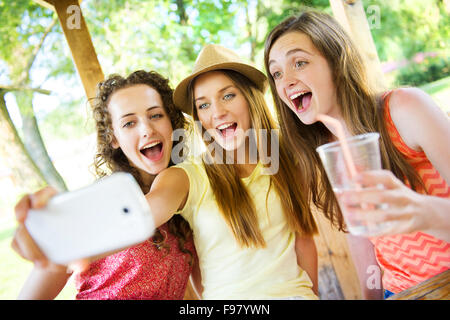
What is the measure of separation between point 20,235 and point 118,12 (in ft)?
15.7

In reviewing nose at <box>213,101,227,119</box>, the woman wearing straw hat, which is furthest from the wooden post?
nose at <box>213,101,227,119</box>

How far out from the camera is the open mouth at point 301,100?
1513 millimetres

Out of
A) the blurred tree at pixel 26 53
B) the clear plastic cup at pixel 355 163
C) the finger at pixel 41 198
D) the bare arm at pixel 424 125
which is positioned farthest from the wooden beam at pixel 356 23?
the blurred tree at pixel 26 53

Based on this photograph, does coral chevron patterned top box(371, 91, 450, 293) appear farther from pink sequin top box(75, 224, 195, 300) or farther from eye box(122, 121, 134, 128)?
eye box(122, 121, 134, 128)

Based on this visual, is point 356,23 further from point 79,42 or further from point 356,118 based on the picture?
point 79,42

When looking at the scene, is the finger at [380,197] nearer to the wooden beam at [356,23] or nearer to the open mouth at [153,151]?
the open mouth at [153,151]

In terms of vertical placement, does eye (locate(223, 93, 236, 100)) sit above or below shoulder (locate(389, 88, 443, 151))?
above

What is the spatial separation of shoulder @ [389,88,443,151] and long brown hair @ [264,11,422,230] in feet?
0.21

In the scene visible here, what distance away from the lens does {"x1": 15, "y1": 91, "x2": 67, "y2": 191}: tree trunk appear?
3.24 metres

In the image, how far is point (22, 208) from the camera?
90 centimetres

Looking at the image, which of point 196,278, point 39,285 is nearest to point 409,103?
point 196,278

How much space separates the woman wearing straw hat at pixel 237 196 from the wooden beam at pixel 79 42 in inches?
27.8

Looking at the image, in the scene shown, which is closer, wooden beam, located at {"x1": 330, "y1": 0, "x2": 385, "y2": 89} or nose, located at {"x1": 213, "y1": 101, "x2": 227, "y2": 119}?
nose, located at {"x1": 213, "y1": 101, "x2": 227, "y2": 119}

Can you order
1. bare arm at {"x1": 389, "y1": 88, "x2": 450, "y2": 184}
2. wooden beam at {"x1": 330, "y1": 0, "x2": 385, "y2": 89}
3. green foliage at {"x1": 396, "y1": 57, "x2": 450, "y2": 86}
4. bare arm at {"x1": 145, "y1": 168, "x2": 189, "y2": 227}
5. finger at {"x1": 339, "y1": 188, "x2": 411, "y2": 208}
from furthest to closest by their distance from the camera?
1. green foliage at {"x1": 396, "y1": 57, "x2": 450, "y2": 86}
2. wooden beam at {"x1": 330, "y1": 0, "x2": 385, "y2": 89}
3. bare arm at {"x1": 145, "y1": 168, "x2": 189, "y2": 227}
4. bare arm at {"x1": 389, "y1": 88, "x2": 450, "y2": 184}
5. finger at {"x1": 339, "y1": 188, "x2": 411, "y2": 208}
